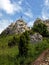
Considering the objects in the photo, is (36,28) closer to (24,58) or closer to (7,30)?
(7,30)

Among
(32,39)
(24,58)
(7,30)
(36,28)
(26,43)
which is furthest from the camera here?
(7,30)

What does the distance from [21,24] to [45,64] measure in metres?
60.5

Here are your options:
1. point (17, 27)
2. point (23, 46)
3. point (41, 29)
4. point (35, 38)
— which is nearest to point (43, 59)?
point (23, 46)

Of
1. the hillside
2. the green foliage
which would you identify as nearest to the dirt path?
the green foliage

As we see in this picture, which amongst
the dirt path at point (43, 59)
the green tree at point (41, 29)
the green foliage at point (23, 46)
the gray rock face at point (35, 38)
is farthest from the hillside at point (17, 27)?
the dirt path at point (43, 59)

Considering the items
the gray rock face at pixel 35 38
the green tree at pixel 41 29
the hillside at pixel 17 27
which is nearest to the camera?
the gray rock face at pixel 35 38

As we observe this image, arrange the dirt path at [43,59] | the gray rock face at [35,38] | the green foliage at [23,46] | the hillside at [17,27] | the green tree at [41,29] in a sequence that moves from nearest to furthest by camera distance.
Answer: the dirt path at [43,59]
the green foliage at [23,46]
the gray rock face at [35,38]
the green tree at [41,29]
the hillside at [17,27]

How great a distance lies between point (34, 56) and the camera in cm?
5422

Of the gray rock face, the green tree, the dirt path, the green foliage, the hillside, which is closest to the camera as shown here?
the dirt path

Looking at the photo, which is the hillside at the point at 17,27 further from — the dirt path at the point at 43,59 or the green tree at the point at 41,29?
the dirt path at the point at 43,59

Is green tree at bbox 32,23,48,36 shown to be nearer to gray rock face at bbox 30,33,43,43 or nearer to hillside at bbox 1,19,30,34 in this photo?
gray rock face at bbox 30,33,43,43

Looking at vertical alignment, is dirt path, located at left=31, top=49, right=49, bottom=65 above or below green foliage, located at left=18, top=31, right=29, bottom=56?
below

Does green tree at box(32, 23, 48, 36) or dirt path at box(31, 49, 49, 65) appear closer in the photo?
dirt path at box(31, 49, 49, 65)

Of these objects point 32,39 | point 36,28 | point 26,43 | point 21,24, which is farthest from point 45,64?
point 21,24
